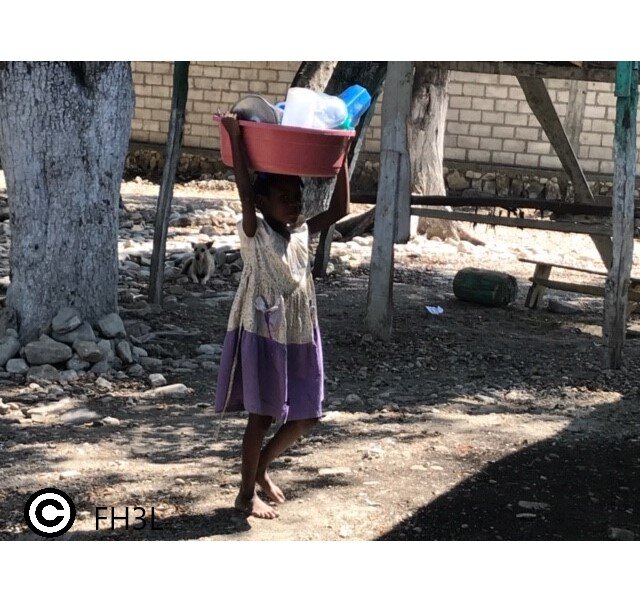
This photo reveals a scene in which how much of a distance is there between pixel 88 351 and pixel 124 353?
27 cm

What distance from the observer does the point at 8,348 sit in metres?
6.61

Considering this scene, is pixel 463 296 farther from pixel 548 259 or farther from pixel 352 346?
pixel 548 259

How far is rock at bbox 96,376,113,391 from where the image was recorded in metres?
6.31

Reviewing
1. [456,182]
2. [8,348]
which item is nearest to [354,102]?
[8,348]

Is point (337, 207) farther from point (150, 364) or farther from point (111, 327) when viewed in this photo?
point (111, 327)

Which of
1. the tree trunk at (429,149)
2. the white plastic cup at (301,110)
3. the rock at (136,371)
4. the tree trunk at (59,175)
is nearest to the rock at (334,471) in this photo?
the white plastic cup at (301,110)

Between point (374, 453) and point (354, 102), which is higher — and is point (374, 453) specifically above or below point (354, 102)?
below

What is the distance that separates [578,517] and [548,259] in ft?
24.6

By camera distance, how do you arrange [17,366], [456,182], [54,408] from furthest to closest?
[456,182]
[17,366]
[54,408]

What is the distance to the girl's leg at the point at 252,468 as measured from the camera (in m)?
4.13

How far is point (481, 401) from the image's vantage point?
20.8ft

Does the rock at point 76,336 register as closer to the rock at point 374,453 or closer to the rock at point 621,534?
the rock at point 374,453

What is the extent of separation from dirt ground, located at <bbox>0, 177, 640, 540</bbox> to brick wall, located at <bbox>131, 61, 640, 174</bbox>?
6945 mm

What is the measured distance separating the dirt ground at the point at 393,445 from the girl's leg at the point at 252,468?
56 millimetres
